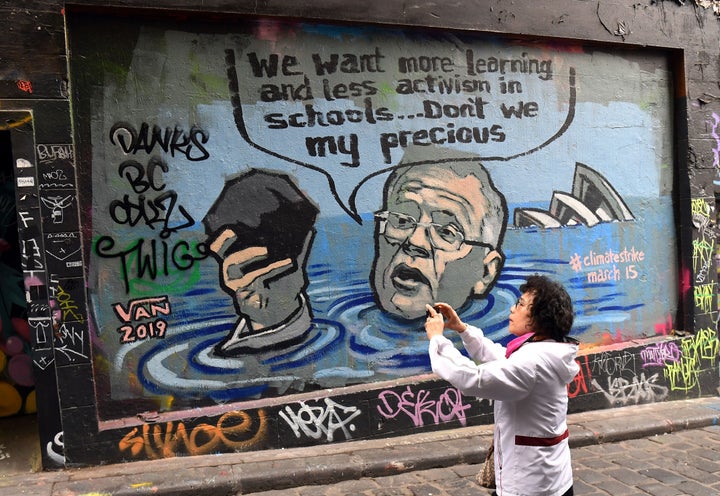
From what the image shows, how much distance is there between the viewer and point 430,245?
20.0ft

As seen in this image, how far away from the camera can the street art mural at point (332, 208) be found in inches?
201

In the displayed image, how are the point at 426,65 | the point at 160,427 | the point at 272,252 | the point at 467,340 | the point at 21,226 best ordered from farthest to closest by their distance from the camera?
the point at 426,65 < the point at 272,252 < the point at 160,427 < the point at 21,226 < the point at 467,340

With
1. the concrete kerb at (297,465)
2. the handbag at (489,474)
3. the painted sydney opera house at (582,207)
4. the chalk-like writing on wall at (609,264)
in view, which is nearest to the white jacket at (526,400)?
the handbag at (489,474)

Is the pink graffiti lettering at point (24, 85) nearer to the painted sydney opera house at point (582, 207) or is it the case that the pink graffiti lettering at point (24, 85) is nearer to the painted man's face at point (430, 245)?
the painted man's face at point (430, 245)

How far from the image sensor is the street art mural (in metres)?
5.11

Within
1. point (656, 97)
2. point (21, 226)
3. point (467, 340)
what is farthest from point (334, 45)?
point (656, 97)

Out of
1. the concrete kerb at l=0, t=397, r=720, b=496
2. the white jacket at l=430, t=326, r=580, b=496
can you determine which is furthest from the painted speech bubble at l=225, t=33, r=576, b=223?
the white jacket at l=430, t=326, r=580, b=496

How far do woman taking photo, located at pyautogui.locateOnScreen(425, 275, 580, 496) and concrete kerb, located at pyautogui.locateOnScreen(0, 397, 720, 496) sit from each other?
2.36 meters

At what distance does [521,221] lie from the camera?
6461 mm

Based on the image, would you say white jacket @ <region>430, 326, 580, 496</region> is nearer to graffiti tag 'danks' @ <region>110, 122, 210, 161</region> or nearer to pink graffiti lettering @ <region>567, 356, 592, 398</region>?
graffiti tag 'danks' @ <region>110, 122, 210, 161</region>

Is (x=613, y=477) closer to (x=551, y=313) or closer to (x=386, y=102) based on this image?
(x=551, y=313)

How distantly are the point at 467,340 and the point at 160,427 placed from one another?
9.85ft

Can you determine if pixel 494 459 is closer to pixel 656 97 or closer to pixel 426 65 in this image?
pixel 426 65

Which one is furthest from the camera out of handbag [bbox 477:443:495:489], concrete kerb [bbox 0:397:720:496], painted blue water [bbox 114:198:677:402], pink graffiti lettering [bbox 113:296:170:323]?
painted blue water [bbox 114:198:677:402]
